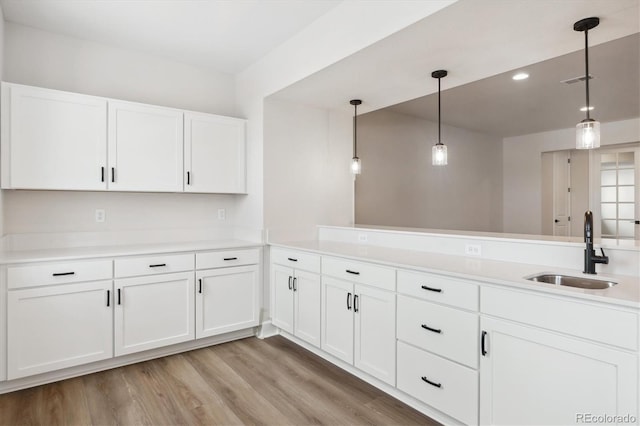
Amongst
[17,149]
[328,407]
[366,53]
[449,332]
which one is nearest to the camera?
[449,332]

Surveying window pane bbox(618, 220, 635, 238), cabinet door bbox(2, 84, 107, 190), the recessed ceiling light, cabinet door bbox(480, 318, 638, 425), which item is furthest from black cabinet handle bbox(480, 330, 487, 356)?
window pane bbox(618, 220, 635, 238)

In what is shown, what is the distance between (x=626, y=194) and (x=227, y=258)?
21.7ft

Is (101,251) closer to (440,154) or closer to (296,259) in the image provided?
(296,259)

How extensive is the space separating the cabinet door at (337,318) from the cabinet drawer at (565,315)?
105cm

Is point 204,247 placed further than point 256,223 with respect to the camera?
No

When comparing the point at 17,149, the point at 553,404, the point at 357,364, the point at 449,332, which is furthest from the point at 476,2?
the point at 17,149

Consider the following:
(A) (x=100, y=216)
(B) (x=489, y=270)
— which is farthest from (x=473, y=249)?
(A) (x=100, y=216)

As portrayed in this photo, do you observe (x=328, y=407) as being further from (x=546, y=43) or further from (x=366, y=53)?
(x=546, y=43)

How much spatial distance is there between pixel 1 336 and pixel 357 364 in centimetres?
240

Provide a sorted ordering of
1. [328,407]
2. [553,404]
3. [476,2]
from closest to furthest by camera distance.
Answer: [553,404], [476,2], [328,407]

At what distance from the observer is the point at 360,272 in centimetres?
254

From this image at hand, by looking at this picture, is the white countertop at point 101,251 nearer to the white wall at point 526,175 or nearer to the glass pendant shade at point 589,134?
the glass pendant shade at point 589,134

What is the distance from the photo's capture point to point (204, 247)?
10.4 feet

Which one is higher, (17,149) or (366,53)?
(366,53)
